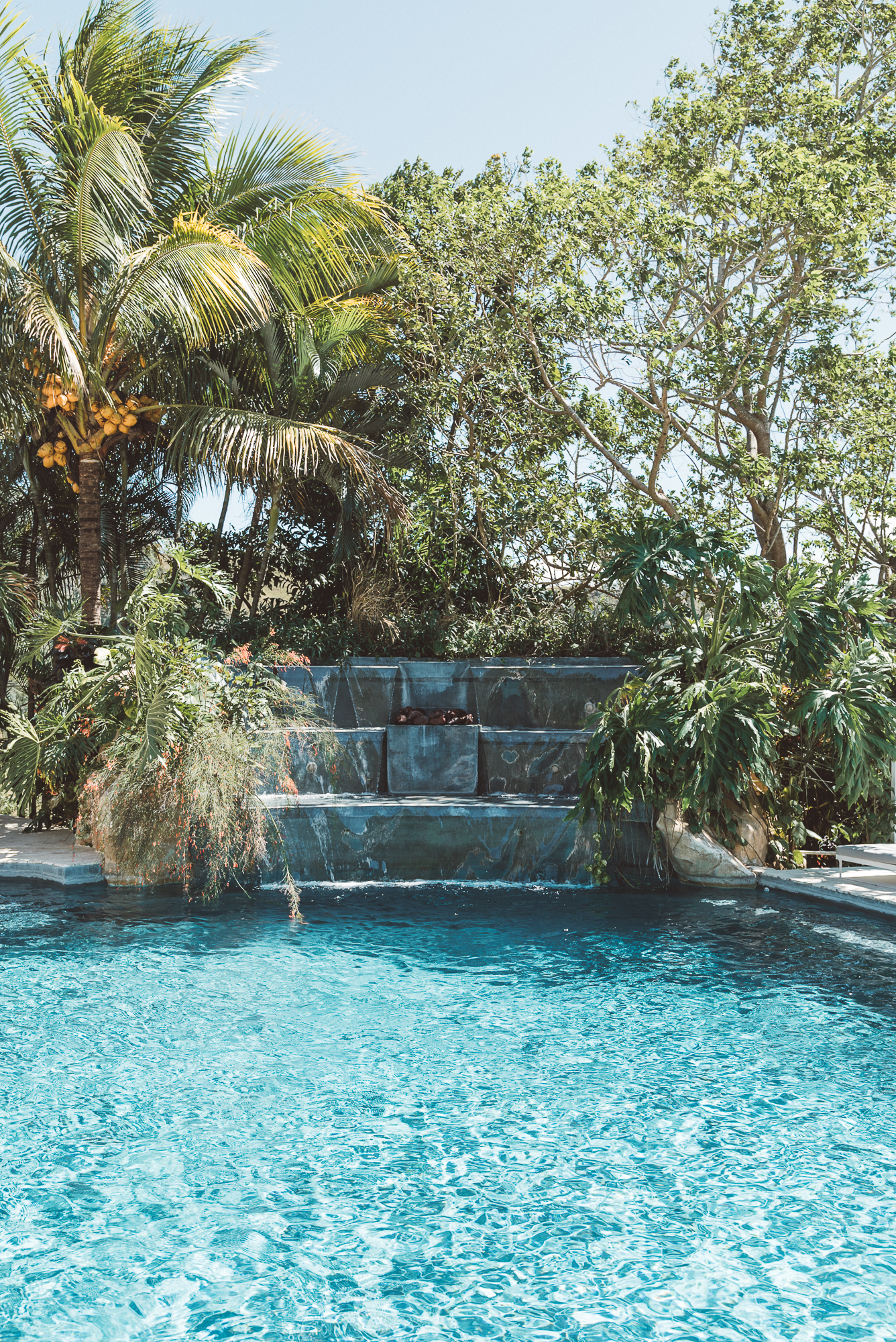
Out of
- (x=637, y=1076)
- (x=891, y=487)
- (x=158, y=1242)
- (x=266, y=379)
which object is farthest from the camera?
(x=266, y=379)

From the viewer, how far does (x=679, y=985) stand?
222 inches

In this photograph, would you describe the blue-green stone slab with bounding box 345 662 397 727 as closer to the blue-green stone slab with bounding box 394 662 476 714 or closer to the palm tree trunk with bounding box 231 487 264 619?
the blue-green stone slab with bounding box 394 662 476 714

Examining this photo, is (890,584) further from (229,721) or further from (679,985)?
(229,721)

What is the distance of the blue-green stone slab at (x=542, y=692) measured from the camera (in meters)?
10.8

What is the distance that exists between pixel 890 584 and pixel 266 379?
23.6ft

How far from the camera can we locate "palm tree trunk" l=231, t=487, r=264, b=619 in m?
13.3

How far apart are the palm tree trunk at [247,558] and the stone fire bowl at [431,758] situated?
4041 millimetres

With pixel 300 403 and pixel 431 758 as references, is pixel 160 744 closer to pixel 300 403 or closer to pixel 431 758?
pixel 431 758

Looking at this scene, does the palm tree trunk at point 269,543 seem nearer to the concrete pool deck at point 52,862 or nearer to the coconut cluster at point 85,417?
the coconut cluster at point 85,417

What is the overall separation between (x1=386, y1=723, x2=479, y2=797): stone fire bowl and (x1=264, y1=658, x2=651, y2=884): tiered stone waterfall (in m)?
0.10

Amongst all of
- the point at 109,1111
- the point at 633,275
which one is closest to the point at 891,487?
the point at 633,275

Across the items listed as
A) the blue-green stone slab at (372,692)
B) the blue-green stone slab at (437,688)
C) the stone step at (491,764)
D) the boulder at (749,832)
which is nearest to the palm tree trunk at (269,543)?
the blue-green stone slab at (372,692)

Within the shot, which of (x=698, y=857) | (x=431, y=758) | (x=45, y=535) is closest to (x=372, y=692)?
(x=431, y=758)

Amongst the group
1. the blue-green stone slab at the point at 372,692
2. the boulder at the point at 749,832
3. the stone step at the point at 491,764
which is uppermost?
the blue-green stone slab at the point at 372,692
